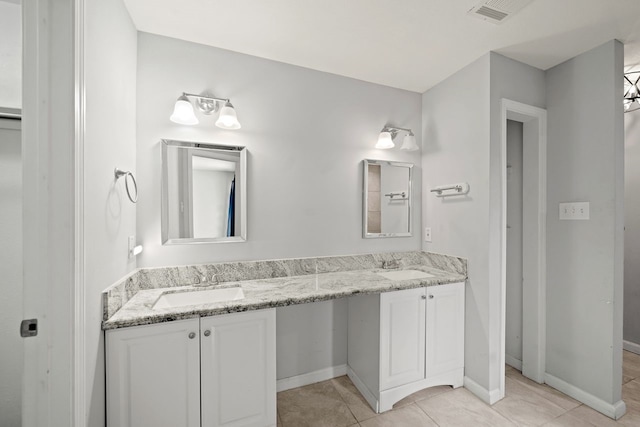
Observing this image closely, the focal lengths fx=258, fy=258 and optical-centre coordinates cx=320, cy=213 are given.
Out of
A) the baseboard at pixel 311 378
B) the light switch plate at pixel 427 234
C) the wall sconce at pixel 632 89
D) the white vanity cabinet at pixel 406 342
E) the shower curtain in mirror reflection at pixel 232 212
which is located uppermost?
the wall sconce at pixel 632 89

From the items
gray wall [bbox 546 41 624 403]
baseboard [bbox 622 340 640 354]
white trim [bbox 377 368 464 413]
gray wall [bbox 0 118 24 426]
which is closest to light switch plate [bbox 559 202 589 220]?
gray wall [bbox 546 41 624 403]

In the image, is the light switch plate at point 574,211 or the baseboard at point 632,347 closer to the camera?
the light switch plate at point 574,211

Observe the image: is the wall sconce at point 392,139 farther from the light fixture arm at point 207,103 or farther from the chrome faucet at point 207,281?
the chrome faucet at point 207,281

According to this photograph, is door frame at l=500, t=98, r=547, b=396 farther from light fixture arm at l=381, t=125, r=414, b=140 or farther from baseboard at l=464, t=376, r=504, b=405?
light fixture arm at l=381, t=125, r=414, b=140

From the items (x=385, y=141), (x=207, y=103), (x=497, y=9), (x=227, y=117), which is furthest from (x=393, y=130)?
(x=207, y=103)

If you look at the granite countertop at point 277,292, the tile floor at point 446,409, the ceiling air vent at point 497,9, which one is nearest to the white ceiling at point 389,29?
the ceiling air vent at point 497,9

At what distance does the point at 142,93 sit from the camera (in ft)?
5.46

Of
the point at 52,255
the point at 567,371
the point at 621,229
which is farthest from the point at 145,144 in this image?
the point at 567,371

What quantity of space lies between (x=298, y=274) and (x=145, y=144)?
1.38m

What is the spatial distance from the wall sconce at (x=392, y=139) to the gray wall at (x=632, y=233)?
2116 mm

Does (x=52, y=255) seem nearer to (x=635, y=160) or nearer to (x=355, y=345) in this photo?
(x=355, y=345)

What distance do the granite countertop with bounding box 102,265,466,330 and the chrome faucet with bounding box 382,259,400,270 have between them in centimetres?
7

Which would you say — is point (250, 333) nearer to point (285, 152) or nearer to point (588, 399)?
point (285, 152)

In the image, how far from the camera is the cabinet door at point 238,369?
133cm
